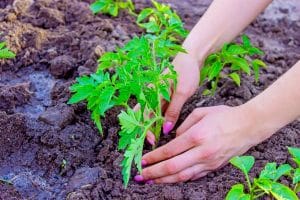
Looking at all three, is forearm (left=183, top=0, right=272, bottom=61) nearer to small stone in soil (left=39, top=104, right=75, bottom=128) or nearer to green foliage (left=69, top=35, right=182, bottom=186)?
green foliage (left=69, top=35, right=182, bottom=186)

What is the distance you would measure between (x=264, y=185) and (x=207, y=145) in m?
0.26

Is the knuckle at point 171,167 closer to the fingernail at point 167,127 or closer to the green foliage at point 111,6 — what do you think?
the fingernail at point 167,127

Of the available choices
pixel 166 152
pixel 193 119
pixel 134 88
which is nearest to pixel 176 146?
pixel 166 152

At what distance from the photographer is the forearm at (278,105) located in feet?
7.54

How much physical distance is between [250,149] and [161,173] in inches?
17.0

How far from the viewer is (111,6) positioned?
3521mm

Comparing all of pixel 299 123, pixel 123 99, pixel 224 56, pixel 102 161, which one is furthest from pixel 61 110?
pixel 299 123

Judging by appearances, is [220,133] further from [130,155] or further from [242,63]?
[242,63]

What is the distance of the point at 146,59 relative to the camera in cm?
239

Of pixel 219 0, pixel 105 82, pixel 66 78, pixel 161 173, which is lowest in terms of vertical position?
pixel 66 78

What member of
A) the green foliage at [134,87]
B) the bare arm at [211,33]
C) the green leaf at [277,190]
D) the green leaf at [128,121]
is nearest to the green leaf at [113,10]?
the bare arm at [211,33]

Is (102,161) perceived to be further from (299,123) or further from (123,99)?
(299,123)

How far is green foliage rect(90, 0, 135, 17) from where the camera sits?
3404 millimetres

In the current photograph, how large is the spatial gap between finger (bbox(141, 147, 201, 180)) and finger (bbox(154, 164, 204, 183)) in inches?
0.7
